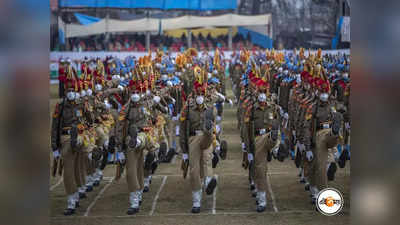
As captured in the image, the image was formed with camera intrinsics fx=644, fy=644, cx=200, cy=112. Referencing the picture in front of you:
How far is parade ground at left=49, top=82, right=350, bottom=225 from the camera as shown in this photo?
32.4 ft

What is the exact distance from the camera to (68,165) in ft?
34.7

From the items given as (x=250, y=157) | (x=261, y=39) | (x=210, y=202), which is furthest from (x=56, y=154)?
(x=261, y=39)

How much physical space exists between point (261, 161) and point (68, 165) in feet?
10.4

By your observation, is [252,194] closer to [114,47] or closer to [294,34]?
[294,34]

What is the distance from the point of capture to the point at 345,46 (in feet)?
34.4

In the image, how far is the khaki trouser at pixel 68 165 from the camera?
10547 mm

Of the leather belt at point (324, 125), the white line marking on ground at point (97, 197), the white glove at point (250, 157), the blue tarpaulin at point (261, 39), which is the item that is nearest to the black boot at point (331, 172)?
the leather belt at point (324, 125)

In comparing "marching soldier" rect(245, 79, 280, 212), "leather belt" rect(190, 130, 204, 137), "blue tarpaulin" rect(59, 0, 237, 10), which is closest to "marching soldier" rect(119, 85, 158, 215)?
"leather belt" rect(190, 130, 204, 137)

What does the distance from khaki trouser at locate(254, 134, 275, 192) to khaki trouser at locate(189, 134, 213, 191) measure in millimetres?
782

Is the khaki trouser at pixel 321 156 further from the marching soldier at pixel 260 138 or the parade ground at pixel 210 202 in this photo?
the marching soldier at pixel 260 138

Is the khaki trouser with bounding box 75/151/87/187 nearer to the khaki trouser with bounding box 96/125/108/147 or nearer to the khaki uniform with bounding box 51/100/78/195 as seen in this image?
the khaki uniform with bounding box 51/100/78/195

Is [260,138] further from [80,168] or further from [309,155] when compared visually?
[80,168]
